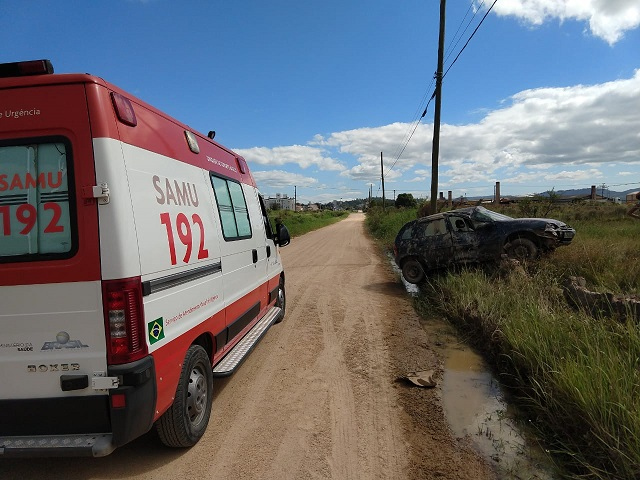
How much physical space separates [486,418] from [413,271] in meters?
6.46

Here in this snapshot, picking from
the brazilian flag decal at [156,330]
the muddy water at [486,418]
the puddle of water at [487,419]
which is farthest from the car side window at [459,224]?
the brazilian flag decal at [156,330]

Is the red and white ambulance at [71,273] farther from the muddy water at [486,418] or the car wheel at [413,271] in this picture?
the car wheel at [413,271]

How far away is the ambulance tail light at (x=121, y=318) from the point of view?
247 cm

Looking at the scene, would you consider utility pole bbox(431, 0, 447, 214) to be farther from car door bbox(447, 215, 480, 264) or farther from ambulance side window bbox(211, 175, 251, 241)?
ambulance side window bbox(211, 175, 251, 241)

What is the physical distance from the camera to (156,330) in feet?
9.00

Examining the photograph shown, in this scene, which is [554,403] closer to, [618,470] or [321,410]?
[618,470]

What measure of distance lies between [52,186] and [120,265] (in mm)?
657

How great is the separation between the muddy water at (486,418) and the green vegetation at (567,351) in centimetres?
16

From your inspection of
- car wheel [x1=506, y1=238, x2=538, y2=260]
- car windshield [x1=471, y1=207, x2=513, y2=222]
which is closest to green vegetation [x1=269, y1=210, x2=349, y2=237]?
car windshield [x1=471, y1=207, x2=513, y2=222]

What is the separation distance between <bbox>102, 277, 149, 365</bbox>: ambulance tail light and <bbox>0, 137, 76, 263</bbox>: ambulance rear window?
39cm

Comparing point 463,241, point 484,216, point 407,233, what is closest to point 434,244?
point 463,241

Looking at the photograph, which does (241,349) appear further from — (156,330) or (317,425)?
(156,330)

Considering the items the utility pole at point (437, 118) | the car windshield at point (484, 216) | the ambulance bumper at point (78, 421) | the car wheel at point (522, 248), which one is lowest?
the ambulance bumper at point (78, 421)

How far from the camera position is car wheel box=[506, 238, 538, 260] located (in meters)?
8.62
